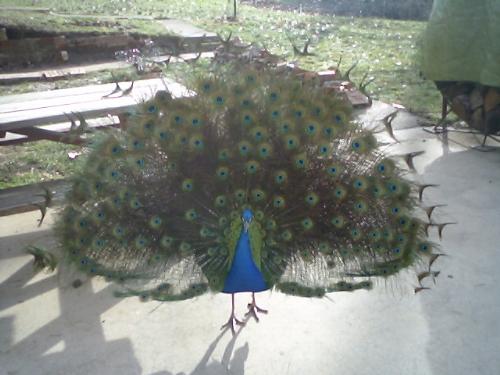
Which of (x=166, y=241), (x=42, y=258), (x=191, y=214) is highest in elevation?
(x=191, y=214)

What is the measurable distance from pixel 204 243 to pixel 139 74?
370 cm

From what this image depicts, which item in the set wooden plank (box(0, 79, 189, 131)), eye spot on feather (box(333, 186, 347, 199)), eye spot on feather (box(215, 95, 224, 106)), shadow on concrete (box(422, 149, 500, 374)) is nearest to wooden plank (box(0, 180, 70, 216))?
wooden plank (box(0, 79, 189, 131))

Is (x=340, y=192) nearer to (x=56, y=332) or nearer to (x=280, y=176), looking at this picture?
(x=280, y=176)

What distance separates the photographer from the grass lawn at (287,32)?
695cm

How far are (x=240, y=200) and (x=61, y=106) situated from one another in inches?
79.6

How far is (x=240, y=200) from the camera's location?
235 cm

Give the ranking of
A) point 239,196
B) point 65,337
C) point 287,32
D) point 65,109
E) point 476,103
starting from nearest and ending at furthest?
point 239,196 → point 65,337 → point 65,109 → point 476,103 → point 287,32

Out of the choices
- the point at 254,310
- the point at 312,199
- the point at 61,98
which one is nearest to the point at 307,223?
the point at 312,199

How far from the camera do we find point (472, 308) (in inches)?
120

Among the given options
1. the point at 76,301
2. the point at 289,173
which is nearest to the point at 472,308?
the point at 289,173

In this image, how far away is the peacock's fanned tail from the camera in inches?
94.3

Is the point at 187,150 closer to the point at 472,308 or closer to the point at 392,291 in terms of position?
the point at 392,291

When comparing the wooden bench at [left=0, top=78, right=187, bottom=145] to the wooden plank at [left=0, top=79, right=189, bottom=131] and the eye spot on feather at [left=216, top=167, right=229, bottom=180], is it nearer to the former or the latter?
the wooden plank at [left=0, top=79, right=189, bottom=131]

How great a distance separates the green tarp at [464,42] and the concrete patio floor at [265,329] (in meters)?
1.99
